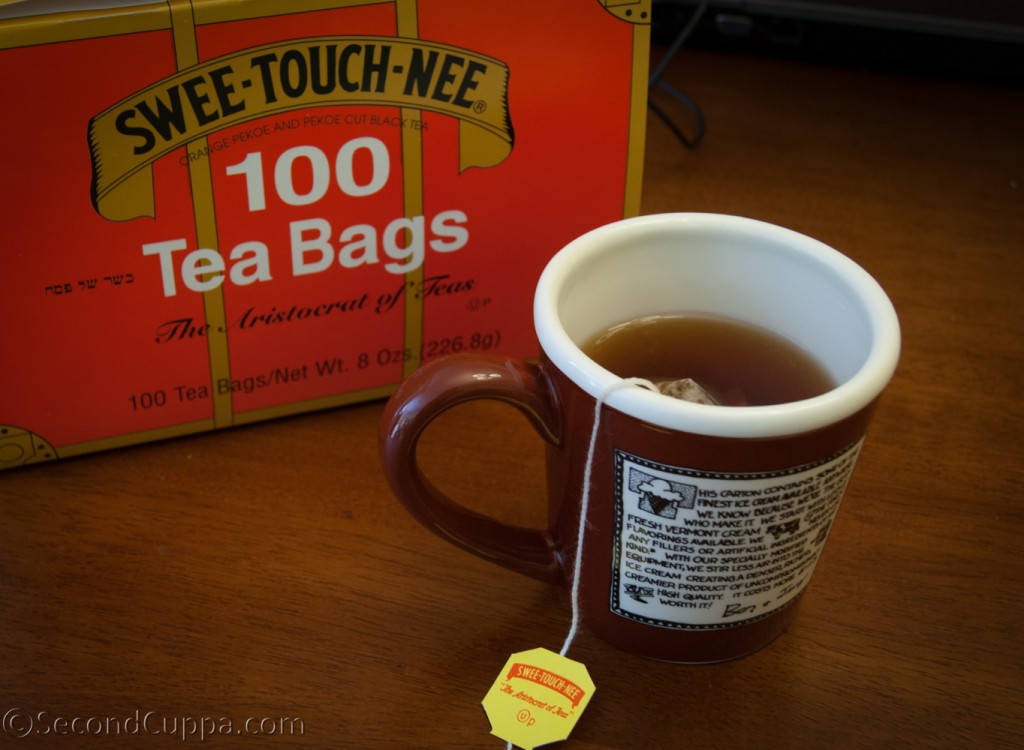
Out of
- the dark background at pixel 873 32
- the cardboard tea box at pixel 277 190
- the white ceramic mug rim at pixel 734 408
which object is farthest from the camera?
the dark background at pixel 873 32

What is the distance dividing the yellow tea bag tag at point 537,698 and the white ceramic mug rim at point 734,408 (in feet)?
0.45

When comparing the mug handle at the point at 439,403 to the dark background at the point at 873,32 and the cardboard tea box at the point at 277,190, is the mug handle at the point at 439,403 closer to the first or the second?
the cardboard tea box at the point at 277,190

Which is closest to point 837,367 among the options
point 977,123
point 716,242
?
point 716,242

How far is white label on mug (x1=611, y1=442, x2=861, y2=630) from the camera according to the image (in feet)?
1.42

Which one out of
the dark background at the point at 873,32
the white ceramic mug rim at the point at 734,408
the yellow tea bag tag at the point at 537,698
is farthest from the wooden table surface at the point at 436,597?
the dark background at the point at 873,32

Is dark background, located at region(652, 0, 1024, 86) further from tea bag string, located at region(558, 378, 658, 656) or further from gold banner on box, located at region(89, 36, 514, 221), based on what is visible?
tea bag string, located at region(558, 378, 658, 656)

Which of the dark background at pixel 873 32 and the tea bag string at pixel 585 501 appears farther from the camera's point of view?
the dark background at pixel 873 32

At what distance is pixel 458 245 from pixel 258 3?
0.54 ft

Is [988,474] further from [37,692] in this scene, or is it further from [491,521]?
[37,692]

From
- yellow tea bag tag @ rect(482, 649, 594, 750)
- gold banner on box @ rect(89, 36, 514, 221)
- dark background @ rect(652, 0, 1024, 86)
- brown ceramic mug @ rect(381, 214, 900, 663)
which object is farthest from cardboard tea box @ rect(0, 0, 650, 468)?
dark background @ rect(652, 0, 1024, 86)

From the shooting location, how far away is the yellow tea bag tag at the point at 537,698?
474 mm

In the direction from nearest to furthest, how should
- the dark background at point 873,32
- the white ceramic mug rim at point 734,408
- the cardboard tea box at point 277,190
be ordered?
the white ceramic mug rim at point 734,408 → the cardboard tea box at point 277,190 → the dark background at point 873,32

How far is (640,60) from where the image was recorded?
1.97 feet

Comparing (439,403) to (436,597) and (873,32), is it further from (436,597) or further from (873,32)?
(873,32)
